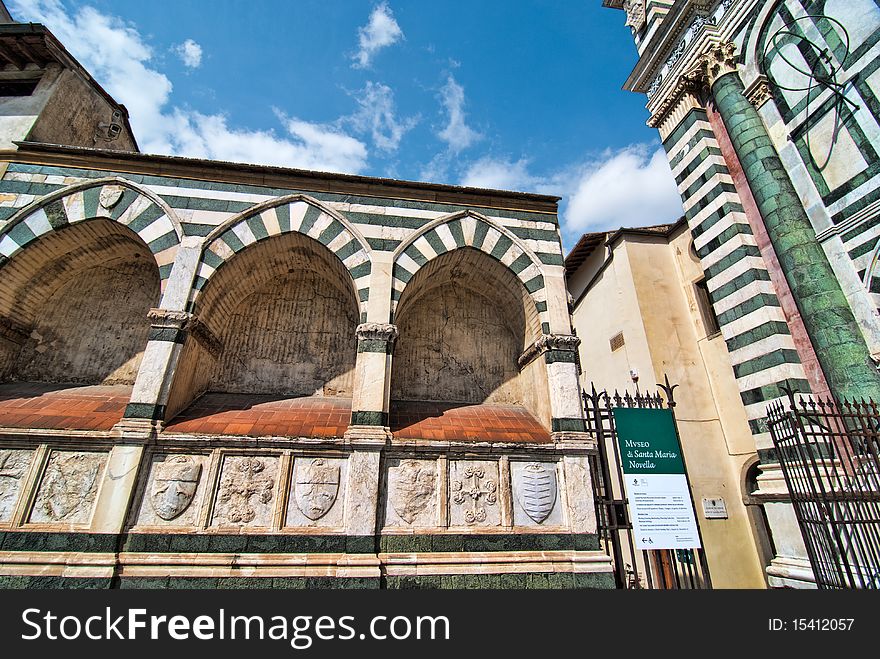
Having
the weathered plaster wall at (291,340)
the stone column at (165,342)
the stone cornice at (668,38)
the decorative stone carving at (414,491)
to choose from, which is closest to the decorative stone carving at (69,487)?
the stone column at (165,342)

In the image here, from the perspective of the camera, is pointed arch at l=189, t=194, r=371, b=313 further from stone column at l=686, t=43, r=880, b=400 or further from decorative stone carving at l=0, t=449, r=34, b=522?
stone column at l=686, t=43, r=880, b=400

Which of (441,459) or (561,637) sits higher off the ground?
(441,459)

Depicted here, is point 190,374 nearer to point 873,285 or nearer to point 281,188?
point 281,188

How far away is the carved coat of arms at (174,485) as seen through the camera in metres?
4.92

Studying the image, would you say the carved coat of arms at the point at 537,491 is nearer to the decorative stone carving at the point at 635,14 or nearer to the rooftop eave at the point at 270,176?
the rooftop eave at the point at 270,176

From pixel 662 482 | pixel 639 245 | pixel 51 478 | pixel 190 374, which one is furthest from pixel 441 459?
pixel 639 245

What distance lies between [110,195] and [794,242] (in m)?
11.1

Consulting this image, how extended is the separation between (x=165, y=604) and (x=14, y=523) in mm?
2690

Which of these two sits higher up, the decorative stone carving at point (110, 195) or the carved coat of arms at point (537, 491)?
the decorative stone carving at point (110, 195)

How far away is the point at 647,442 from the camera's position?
572cm

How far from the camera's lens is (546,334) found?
6.43 m

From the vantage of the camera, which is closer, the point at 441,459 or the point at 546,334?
the point at 441,459

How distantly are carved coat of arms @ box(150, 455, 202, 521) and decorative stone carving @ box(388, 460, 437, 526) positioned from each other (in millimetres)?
2508

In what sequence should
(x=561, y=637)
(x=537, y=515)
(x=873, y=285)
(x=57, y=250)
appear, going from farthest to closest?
(x=57, y=250) → (x=873, y=285) → (x=537, y=515) → (x=561, y=637)
